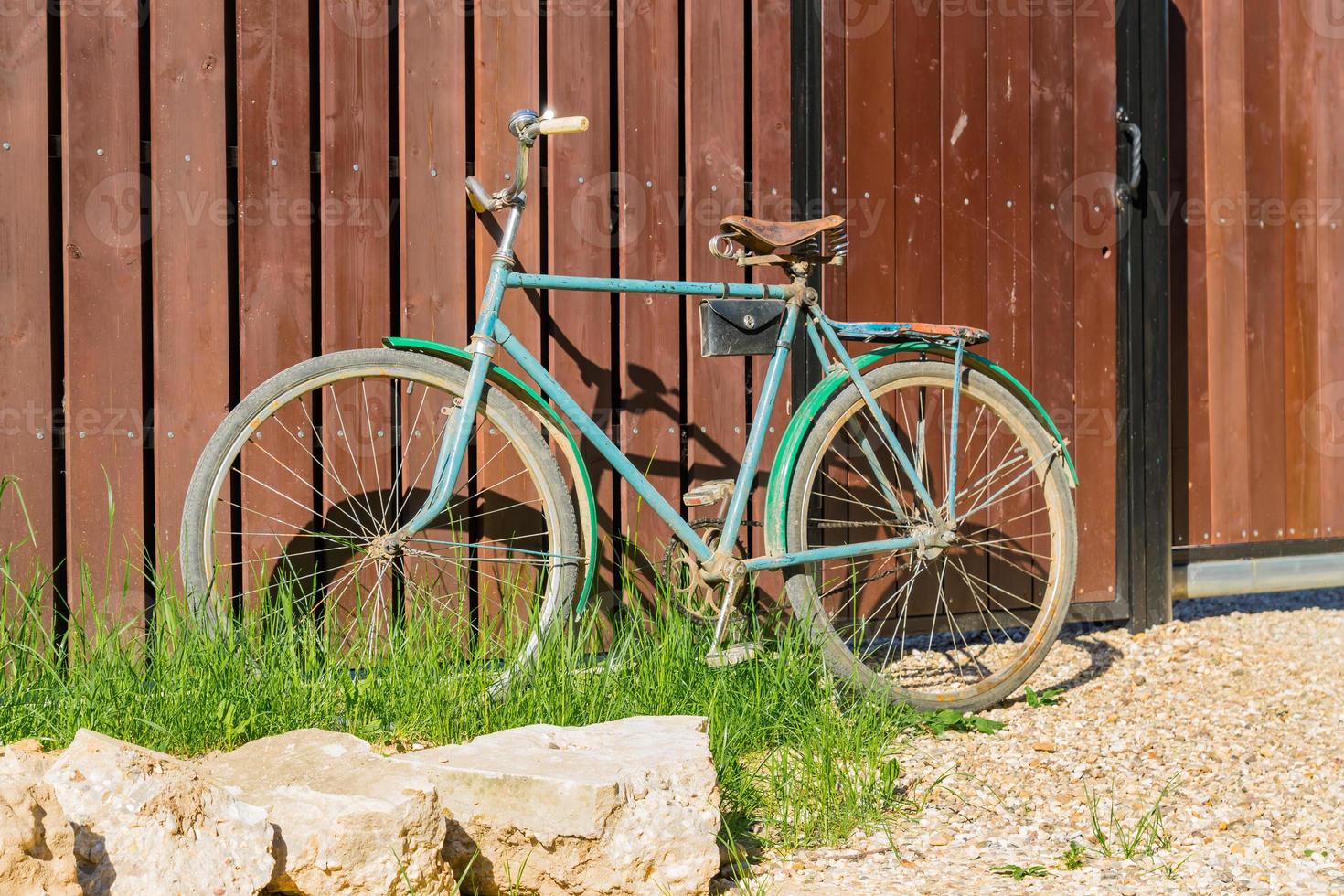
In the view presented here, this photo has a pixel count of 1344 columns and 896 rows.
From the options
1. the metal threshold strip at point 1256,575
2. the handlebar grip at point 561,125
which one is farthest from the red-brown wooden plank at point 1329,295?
the handlebar grip at point 561,125

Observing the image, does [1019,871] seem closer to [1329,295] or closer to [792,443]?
[792,443]

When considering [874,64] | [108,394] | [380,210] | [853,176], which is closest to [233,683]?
[108,394]

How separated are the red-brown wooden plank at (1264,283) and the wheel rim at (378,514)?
9.39ft

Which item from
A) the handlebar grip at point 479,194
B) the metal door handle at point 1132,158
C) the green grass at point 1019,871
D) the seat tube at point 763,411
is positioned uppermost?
the metal door handle at point 1132,158

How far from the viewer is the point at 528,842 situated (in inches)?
86.3

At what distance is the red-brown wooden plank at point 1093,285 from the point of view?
424 cm

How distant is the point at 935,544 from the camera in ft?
11.1

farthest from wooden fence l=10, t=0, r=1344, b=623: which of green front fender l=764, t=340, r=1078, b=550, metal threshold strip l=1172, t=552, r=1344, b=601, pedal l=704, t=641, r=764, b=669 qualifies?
pedal l=704, t=641, r=764, b=669

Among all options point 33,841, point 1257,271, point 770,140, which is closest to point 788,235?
point 770,140

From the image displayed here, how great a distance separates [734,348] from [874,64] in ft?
4.14

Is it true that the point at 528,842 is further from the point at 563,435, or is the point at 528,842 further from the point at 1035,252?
the point at 1035,252

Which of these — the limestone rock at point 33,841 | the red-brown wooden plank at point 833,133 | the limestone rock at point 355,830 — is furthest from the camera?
the red-brown wooden plank at point 833,133

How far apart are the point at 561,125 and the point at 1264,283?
3.09 meters

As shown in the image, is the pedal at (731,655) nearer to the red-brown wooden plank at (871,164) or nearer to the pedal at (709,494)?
the pedal at (709,494)
